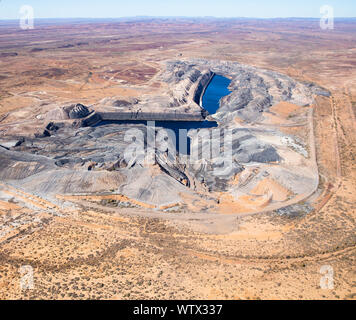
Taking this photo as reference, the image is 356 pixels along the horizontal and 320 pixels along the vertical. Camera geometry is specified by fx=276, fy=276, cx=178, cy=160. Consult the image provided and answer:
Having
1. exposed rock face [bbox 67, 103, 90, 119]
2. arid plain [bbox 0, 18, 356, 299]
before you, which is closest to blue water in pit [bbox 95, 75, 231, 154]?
exposed rock face [bbox 67, 103, 90, 119]

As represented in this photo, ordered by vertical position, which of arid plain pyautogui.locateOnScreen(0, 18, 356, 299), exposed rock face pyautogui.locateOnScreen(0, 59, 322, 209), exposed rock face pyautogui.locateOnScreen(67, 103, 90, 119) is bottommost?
arid plain pyautogui.locateOnScreen(0, 18, 356, 299)

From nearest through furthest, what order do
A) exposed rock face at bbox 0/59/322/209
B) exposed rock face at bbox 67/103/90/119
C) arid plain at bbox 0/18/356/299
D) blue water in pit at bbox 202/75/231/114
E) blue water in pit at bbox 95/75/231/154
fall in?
arid plain at bbox 0/18/356/299
exposed rock face at bbox 0/59/322/209
blue water in pit at bbox 95/75/231/154
exposed rock face at bbox 67/103/90/119
blue water in pit at bbox 202/75/231/114

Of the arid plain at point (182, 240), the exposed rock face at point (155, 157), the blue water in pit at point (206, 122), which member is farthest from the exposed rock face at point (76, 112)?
the arid plain at point (182, 240)

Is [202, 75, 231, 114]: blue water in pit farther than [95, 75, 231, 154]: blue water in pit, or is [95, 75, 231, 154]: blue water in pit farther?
[202, 75, 231, 114]: blue water in pit

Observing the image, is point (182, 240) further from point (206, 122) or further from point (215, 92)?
point (215, 92)

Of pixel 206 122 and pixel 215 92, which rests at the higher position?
pixel 215 92

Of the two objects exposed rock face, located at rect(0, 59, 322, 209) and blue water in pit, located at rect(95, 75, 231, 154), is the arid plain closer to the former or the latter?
exposed rock face, located at rect(0, 59, 322, 209)

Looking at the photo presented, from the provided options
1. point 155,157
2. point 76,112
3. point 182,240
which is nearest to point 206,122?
point 155,157

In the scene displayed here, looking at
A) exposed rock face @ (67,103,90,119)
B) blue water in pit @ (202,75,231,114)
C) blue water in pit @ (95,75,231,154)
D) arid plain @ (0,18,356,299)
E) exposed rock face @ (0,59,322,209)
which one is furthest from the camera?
blue water in pit @ (202,75,231,114)

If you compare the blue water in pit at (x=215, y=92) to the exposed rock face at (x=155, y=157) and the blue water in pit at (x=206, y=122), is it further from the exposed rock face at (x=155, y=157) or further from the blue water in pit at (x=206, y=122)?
the exposed rock face at (x=155, y=157)

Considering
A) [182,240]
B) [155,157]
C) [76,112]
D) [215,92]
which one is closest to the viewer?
[182,240]
